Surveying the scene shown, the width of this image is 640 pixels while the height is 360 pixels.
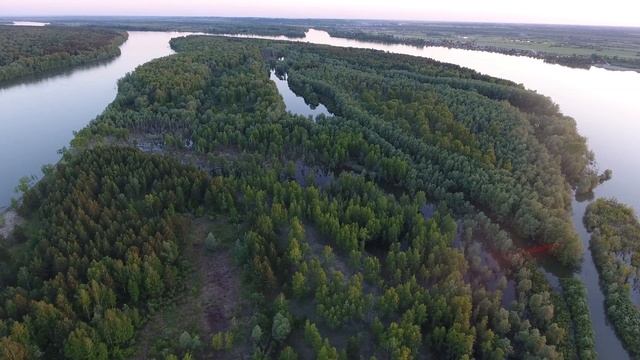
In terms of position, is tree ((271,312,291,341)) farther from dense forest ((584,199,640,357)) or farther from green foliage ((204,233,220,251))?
dense forest ((584,199,640,357))

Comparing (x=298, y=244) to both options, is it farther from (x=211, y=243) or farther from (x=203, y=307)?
(x=203, y=307)

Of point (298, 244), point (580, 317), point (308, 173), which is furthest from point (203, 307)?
point (580, 317)

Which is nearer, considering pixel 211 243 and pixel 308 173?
pixel 211 243

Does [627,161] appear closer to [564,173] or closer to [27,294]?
[564,173]

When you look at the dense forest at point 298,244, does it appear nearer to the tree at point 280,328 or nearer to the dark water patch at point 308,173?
the tree at point 280,328

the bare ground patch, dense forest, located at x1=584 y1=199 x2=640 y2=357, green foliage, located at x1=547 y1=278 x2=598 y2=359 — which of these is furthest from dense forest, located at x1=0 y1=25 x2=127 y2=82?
dense forest, located at x1=584 y1=199 x2=640 y2=357

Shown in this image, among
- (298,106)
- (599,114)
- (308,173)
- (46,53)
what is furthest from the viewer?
(46,53)
